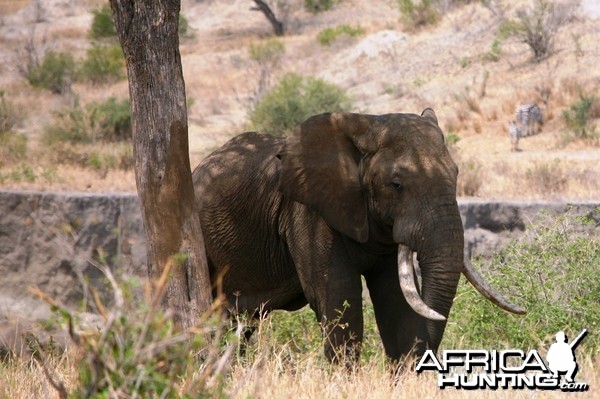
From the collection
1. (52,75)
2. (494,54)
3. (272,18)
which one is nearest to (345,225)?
(494,54)

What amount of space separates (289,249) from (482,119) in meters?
14.1

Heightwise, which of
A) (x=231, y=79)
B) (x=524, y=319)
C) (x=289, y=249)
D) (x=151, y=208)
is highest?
(x=151, y=208)

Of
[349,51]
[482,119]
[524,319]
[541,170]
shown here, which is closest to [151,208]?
[524,319]

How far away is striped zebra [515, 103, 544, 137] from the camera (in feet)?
66.0

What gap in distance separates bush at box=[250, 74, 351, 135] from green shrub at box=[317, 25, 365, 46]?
37.6 ft

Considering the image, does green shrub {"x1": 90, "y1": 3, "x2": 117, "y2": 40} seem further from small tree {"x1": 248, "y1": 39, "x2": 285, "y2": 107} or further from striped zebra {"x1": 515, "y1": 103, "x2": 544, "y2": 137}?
striped zebra {"x1": 515, "y1": 103, "x2": 544, "y2": 137}

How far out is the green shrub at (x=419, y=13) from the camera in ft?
108

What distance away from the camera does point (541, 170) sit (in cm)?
1488

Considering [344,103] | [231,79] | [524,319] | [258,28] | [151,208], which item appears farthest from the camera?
[258,28]

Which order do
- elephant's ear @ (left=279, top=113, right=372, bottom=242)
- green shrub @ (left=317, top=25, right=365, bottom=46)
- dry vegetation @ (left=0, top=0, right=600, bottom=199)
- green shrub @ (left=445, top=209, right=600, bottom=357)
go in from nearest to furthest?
1. elephant's ear @ (left=279, top=113, right=372, bottom=242)
2. green shrub @ (left=445, top=209, right=600, bottom=357)
3. dry vegetation @ (left=0, top=0, right=600, bottom=199)
4. green shrub @ (left=317, top=25, right=365, bottom=46)

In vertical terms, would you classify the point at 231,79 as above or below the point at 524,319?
below

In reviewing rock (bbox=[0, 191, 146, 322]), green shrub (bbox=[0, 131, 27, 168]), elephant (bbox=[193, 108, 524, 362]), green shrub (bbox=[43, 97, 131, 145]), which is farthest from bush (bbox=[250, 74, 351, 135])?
elephant (bbox=[193, 108, 524, 362])

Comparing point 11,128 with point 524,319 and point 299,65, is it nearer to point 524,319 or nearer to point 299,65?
point 299,65

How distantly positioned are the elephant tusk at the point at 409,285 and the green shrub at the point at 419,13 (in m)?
26.6
